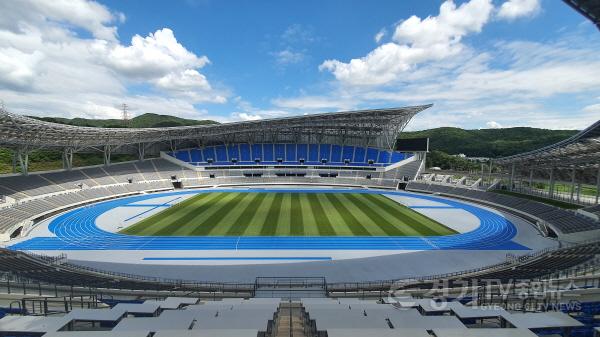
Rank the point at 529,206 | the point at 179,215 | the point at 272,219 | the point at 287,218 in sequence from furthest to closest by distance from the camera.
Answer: the point at 529,206, the point at 179,215, the point at 287,218, the point at 272,219

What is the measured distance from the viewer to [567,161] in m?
28.1

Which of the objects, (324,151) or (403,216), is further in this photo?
(324,151)

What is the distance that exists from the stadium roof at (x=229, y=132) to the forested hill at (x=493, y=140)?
60491mm

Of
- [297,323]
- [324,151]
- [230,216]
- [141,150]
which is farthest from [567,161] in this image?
[141,150]

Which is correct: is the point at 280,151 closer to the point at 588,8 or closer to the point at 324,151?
the point at 324,151

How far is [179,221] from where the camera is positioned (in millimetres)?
26406

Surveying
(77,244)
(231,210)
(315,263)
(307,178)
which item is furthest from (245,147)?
(315,263)

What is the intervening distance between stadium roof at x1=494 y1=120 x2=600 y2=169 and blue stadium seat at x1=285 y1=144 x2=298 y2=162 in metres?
34.2

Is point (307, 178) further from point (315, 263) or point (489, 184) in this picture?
point (315, 263)

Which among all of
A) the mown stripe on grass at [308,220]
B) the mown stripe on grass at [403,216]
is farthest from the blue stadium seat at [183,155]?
the mown stripe on grass at [403,216]

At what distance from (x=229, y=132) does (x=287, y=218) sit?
28928 mm

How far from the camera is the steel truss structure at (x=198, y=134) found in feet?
97.9

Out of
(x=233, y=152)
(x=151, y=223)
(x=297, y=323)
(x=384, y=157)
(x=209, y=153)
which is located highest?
(x=233, y=152)

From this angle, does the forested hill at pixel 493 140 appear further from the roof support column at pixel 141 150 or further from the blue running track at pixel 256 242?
the roof support column at pixel 141 150
